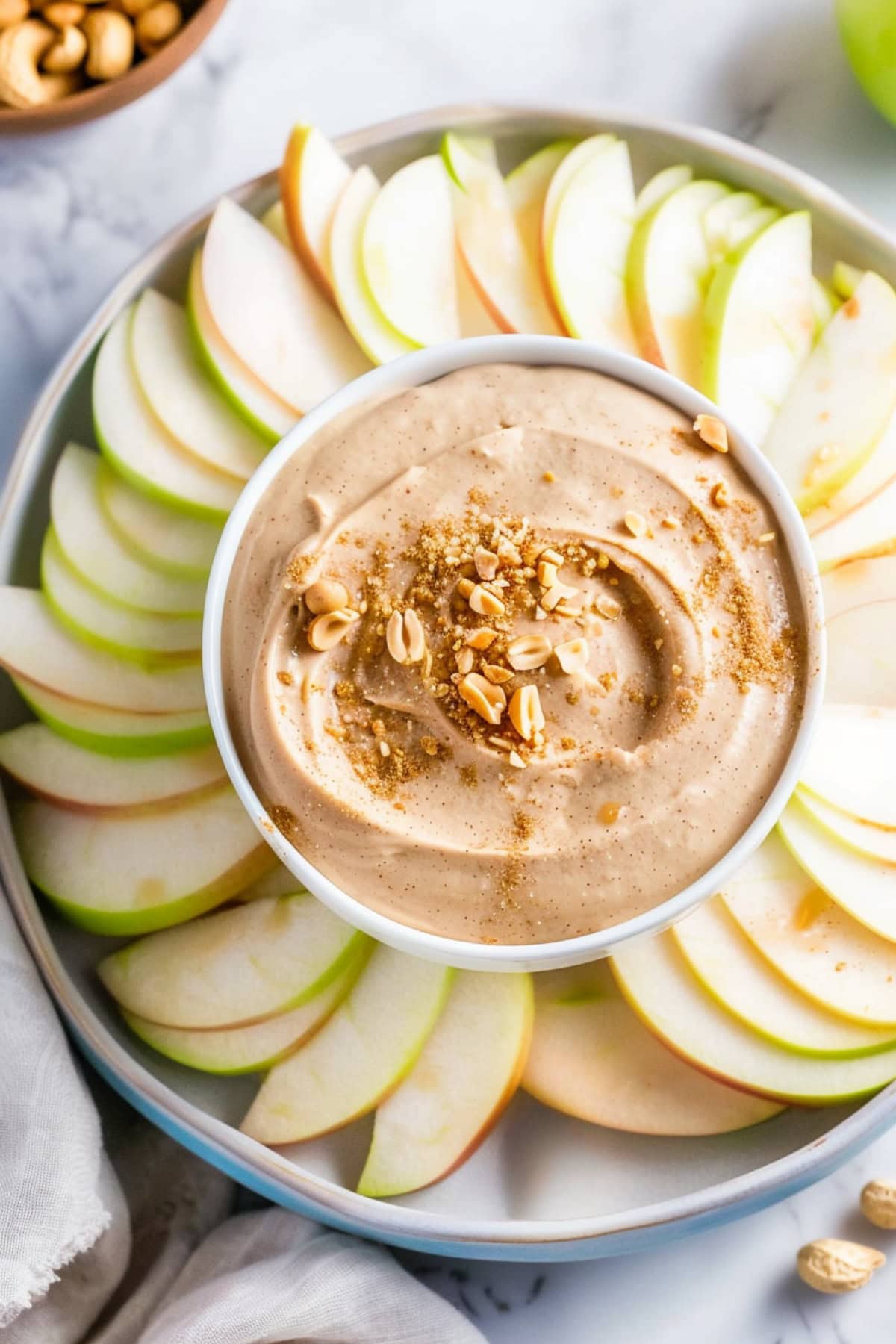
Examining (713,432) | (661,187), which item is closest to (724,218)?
(661,187)

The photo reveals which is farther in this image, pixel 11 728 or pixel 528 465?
pixel 11 728

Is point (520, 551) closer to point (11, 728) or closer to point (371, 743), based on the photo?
point (371, 743)

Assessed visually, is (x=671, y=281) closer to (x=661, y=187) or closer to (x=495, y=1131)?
(x=661, y=187)

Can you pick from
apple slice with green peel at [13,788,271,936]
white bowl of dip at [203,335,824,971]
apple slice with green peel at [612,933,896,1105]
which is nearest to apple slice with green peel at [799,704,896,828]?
white bowl of dip at [203,335,824,971]

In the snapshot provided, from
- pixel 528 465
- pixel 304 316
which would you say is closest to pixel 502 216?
pixel 304 316

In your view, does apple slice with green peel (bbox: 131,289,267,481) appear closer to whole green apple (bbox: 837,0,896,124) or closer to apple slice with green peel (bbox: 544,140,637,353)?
apple slice with green peel (bbox: 544,140,637,353)
